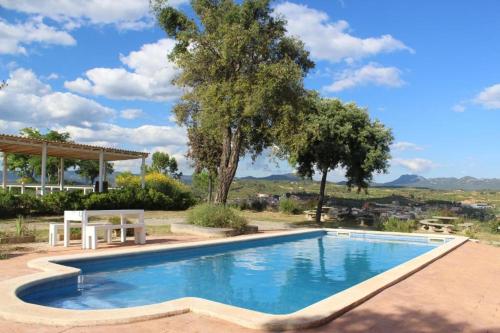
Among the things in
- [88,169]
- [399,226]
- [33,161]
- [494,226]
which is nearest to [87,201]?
[399,226]

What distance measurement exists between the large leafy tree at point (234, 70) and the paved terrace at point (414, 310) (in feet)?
23.4

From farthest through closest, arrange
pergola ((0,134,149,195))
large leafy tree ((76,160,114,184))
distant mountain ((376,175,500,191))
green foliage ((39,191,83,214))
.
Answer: distant mountain ((376,175,500,191)) < large leafy tree ((76,160,114,184)) < pergola ((0,134,149,195)) < green foliage ((39,191,83,214))

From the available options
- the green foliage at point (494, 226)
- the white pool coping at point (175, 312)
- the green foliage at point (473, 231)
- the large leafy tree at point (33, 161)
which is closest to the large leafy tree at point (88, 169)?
the large leafy tree at point (33, 161)

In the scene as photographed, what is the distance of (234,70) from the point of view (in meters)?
15.3

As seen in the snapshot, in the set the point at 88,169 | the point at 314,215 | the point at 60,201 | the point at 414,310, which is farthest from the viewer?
the point at 88,169

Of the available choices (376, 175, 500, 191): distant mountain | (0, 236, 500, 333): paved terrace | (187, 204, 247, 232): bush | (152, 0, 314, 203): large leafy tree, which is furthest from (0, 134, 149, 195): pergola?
(376, 175, 500, 191): distant mountain

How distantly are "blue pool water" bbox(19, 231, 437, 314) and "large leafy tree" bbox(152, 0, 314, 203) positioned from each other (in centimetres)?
404

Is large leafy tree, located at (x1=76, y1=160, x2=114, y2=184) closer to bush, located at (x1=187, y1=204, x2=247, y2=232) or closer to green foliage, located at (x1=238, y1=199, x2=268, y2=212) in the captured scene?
green foliage, located at (x1=238, y1=199, x2=268, y2=212)

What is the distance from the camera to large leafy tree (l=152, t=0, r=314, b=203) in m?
14.3

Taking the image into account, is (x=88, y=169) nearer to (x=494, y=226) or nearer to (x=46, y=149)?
(x=46, y=149)

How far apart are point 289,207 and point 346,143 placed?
6.08 m

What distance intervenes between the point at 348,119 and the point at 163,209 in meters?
9.95

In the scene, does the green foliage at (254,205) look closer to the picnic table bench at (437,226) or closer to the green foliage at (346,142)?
the green foliage at (346,142)

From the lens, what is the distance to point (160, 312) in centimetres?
477
